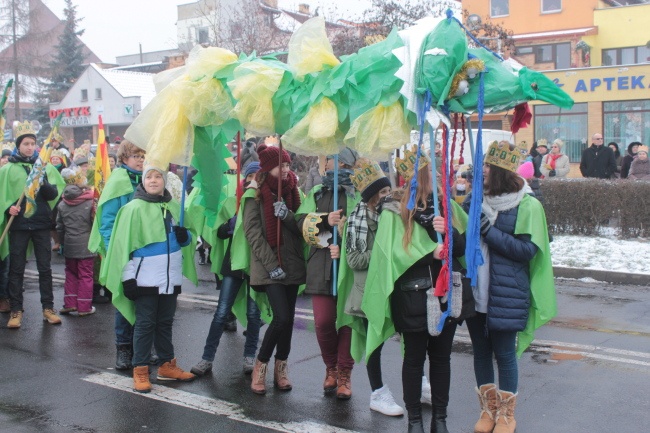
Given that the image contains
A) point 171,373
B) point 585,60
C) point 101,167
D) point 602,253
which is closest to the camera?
point 171,373

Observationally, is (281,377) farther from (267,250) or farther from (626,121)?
(626,121)

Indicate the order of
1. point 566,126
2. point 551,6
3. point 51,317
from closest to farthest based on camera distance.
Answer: point 51,317
point 566,126
point 551,6

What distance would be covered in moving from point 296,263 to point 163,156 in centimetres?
127

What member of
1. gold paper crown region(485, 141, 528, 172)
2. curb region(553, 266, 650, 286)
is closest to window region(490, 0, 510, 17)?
curb region(553, 266, 650, 286)

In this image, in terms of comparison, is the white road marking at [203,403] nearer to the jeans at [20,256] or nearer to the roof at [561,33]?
the jeans at [20,256]

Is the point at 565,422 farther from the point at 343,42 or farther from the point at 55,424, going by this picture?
the point at 343,42

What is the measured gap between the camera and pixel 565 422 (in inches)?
211

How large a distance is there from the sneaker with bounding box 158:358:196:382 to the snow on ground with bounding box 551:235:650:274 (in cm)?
716

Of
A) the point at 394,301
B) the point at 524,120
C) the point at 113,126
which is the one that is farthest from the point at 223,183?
the point at 113,126

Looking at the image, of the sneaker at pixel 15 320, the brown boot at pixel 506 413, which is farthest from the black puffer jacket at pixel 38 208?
the brown boot at pixel 506 413

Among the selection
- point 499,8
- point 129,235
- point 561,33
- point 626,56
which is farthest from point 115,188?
point 499,8

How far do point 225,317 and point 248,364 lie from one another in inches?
17.6

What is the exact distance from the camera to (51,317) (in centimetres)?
854

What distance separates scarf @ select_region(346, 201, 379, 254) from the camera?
17.6 feet
